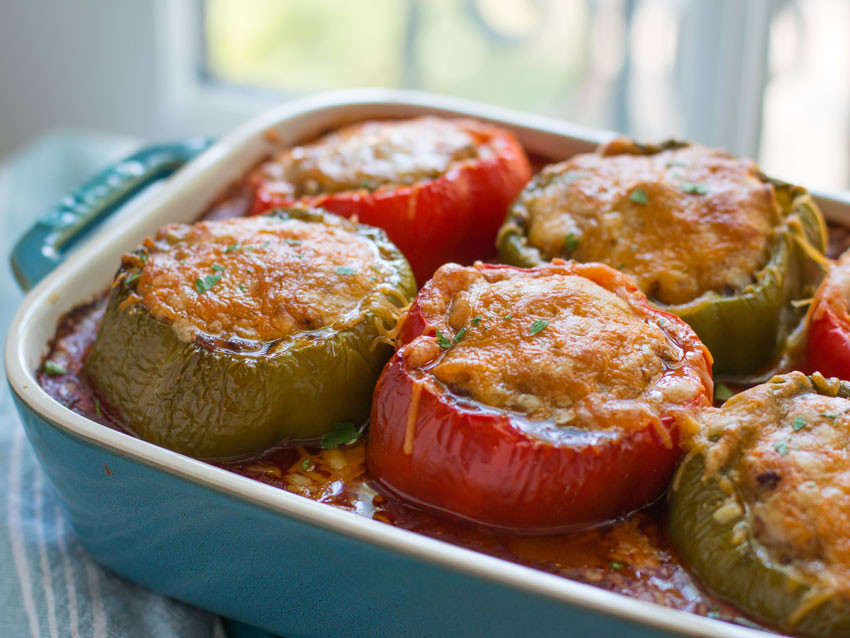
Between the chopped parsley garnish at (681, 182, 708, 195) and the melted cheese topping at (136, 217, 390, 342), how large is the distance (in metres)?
0.60

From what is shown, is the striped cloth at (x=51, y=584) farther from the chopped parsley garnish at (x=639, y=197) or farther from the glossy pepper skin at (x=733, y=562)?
the chopped parsley garnish at (x=639, y=197)

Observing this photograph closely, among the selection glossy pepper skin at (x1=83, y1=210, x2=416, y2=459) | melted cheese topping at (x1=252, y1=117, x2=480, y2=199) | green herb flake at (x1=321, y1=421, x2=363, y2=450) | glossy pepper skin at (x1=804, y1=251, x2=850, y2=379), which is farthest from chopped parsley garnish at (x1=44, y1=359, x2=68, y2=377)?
glossy pepper skin at (x1=804, y1=251, x2=850, y2=379)

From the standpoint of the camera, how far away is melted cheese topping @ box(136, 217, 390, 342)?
1684 millimetres

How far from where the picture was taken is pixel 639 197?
6.33ft

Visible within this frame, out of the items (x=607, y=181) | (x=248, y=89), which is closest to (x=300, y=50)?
(x=248, y=89)

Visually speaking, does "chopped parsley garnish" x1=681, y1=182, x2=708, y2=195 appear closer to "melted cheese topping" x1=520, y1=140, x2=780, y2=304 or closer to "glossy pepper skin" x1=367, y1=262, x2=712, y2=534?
"melted cheese topping" x1=520, y1=140, x2=780, y2=304

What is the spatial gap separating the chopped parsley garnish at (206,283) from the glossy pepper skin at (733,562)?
2.74ft

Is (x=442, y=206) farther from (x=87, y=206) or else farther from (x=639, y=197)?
(x=87, y=206)

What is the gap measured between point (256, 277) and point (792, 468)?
3.03ft

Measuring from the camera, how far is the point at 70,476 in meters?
1.64

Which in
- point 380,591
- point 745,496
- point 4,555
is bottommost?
point 4,555

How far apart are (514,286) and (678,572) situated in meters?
0.54

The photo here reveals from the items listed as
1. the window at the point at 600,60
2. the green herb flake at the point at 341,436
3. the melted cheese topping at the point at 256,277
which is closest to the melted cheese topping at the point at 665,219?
the melted cheese topping at the point at 256,277

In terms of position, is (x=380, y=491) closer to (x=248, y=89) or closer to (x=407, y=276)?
(x=407, y=276)
